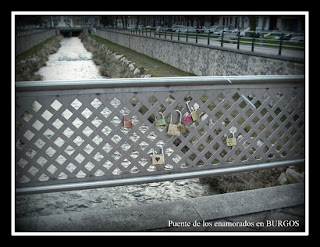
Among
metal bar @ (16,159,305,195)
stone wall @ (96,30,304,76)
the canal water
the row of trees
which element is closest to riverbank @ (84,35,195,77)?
stone wall @ (96,30,304,76)

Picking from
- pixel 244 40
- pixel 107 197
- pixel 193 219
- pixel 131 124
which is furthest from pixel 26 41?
pixel 244 40

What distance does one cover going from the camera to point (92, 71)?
1630 centimetres

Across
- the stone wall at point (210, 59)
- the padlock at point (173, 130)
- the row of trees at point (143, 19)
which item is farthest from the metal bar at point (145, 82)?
the stone wall at point (210, 59)

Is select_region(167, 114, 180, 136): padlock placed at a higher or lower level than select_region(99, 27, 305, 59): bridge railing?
lower

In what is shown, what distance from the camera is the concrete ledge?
2.17 m

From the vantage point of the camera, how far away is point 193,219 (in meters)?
2.26

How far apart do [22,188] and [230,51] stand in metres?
9.34

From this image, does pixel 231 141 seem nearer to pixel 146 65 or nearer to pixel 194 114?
pixel 194 114

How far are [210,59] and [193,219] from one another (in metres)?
10.4

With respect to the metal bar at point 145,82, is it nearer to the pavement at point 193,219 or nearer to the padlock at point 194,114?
the padlock at point 194,114

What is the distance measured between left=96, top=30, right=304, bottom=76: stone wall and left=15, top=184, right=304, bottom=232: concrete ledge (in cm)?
311

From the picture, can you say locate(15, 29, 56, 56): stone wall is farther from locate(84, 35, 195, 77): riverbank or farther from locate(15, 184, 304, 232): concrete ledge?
locate(84, 35, 195, 77): riverbank
